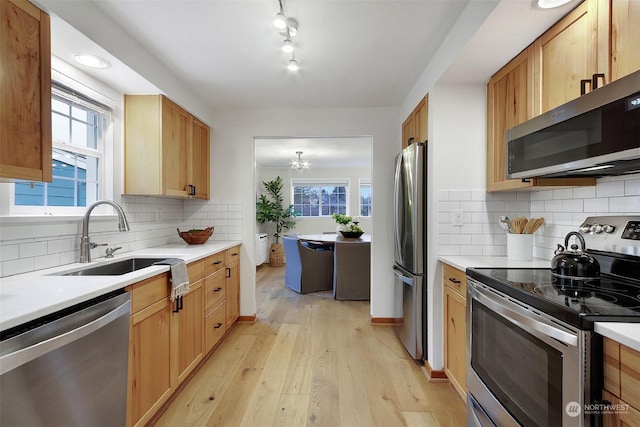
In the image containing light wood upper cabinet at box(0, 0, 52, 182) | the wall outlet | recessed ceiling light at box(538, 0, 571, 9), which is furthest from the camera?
the wall outlet

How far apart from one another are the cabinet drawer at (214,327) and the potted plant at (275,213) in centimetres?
390

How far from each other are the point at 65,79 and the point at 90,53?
0.93ft

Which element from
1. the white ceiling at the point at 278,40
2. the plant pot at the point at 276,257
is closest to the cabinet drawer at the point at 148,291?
the white ceiling at the point at 278,40

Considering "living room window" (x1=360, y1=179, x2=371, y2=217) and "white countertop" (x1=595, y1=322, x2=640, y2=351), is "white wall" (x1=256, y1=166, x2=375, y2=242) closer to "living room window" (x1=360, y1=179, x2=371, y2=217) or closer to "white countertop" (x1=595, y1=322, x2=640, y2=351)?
"living room window" (x1=360, y1=179, x2=371, y2=217)

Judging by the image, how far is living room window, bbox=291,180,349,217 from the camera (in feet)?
24.1

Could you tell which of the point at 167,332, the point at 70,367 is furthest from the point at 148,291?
the point at 70,367

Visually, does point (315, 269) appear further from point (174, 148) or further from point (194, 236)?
point (174, 148)

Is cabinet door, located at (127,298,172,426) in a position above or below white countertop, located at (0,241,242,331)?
below

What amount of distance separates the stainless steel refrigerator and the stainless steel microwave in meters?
0.82

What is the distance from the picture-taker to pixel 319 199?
7371 mm

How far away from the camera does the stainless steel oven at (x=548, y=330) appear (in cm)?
87

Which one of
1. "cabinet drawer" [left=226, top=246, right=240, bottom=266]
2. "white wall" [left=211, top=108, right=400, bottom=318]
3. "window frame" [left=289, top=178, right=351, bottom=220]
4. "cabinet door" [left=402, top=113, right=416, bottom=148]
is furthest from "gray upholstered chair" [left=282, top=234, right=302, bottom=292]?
"window frame" [left=289, top=178, right=351, bottom=220]

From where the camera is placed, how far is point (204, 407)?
1.86 m

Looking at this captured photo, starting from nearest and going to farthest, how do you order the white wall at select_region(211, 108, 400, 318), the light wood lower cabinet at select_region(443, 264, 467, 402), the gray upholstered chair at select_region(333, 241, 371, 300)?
the light wood lower cabinet at select_region(443, 264, 467, 402) → the white wall at select_region(211, 108, 400, 318) → the gray upholstered chair at select_region(333, 241, 371, 300)
